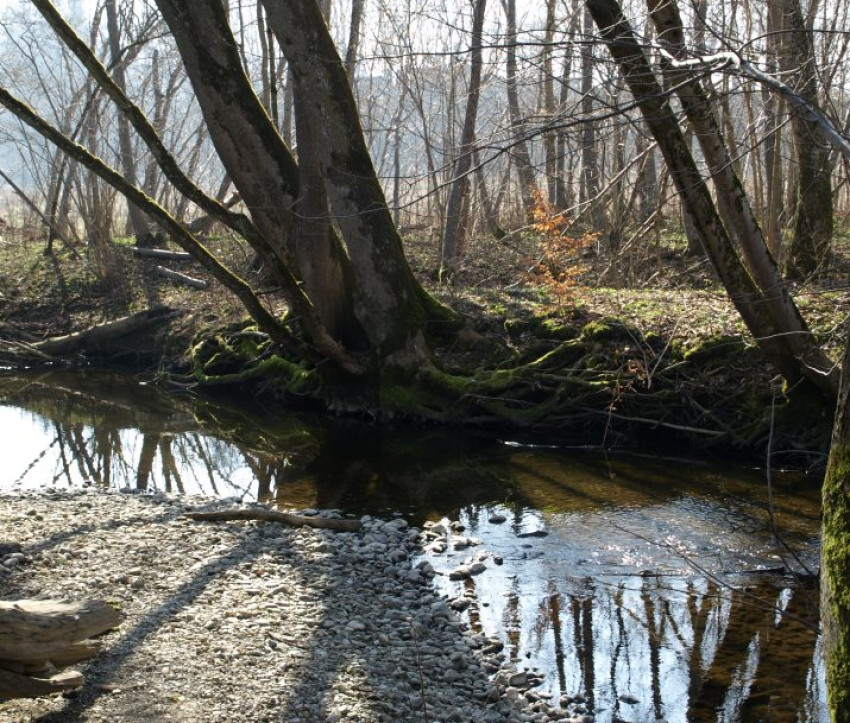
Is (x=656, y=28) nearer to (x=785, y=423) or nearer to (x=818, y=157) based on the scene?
(x=785, y=423)

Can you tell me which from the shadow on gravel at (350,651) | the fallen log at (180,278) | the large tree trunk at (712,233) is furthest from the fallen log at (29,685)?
the fallen log at (180,278)

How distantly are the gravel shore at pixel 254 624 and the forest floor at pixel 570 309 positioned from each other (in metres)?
3.30

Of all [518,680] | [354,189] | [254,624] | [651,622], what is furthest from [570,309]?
[254,624]

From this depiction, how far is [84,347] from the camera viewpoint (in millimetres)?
18188

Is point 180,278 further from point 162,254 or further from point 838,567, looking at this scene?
point 838,567

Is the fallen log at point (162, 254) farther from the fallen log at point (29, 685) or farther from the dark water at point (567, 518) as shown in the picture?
the fallen log at point (29, 685)

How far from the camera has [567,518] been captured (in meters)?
8.68

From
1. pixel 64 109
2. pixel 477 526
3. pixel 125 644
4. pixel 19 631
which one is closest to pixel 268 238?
pixel 477 526

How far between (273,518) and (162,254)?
13941 mm

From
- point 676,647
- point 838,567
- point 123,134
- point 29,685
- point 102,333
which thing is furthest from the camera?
point 123,134

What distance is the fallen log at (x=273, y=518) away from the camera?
8.06m

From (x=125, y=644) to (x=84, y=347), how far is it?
1418 cm

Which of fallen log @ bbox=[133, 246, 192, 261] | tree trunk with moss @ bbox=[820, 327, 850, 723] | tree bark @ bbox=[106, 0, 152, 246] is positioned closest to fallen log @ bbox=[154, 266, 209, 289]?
fallen log @ bbox=[133, 246, 192, 261]

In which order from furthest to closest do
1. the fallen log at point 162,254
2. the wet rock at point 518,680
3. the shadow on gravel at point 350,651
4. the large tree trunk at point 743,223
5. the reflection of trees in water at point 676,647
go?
the fallen log at point 162,254 → the large tree trunk at point 743,223 → the wet rock at point 518,680 → the reflection of trees in water at point 676,647 → the shadow on gravel at point 350,651
